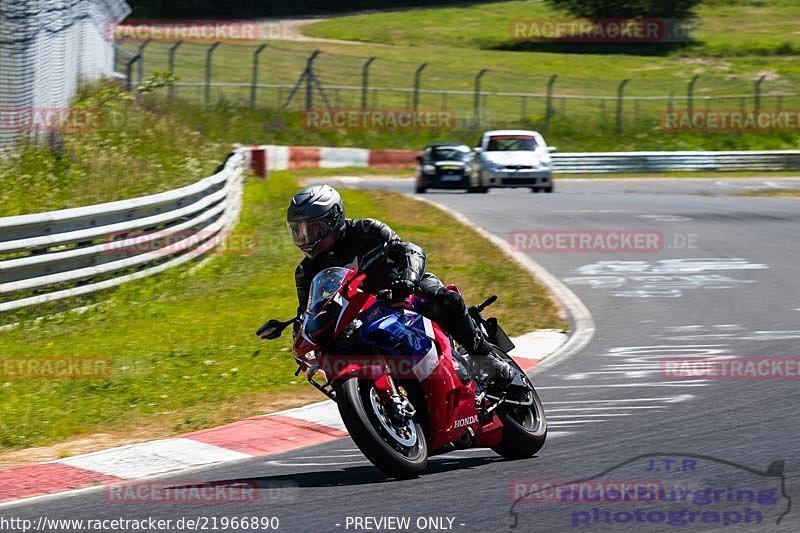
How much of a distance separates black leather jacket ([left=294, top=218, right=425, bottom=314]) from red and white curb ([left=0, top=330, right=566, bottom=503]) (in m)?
1.32

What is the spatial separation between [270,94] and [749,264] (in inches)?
1108

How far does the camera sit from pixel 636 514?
219 inches

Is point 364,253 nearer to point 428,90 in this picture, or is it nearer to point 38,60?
point 38,60

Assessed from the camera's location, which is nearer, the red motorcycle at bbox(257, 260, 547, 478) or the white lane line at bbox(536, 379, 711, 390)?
the red motorcycle at bbox(257, 260, 547, 478)

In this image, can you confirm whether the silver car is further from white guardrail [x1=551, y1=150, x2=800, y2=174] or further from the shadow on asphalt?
the shadow on asphalt

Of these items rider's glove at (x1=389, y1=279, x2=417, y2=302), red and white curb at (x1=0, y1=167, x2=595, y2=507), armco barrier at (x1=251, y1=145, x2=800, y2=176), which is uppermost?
rider's glove at (x1=389, y1=279, x2=417, y2=302)

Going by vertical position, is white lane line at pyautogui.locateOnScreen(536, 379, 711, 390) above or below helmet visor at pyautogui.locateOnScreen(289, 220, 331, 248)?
below

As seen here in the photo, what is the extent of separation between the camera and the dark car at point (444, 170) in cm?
2900

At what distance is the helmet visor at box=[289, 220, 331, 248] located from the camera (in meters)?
6.36

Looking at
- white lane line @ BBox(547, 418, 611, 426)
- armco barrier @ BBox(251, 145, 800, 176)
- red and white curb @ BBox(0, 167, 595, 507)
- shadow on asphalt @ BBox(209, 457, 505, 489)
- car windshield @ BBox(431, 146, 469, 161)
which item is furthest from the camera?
armco barrier @ BBox(251, 145, 800, 176)

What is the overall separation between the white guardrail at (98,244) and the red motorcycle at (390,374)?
647cm

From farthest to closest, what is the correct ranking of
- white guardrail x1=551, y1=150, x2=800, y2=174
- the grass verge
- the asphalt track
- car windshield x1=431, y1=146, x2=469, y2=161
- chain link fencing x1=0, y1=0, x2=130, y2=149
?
white guardrail x1=551, y1=150, x2=800, y2=174
car windshield x1=431, y1=146, x2=469, y2=161
chain link fencing x1=0, y1=0, x2=130, y2=149
the grass verge
the asphalt track

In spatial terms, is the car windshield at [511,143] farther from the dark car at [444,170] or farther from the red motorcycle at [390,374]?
the red motorcycle at [390,374]

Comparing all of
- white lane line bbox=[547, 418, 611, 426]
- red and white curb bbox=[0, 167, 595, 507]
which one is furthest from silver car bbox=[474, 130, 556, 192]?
white lane line bbox=[547, 418, 611, 426]
